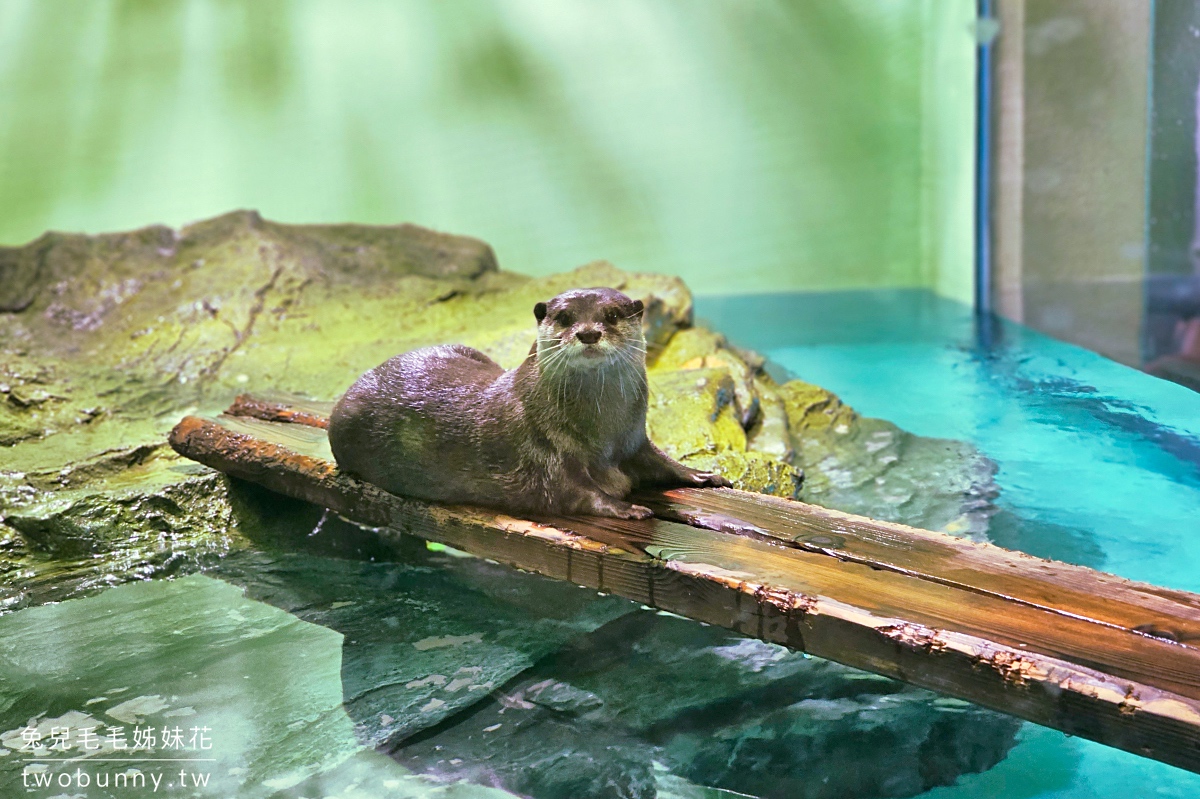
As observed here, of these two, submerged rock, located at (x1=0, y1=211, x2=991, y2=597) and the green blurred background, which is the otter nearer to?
submerged rock, located at (x1=0, y1=211, x2=991, y2=597)

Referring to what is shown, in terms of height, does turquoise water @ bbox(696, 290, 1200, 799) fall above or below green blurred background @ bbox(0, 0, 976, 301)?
below

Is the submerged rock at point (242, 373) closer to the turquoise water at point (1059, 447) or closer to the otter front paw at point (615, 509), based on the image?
the turquoise water at point (1059, 447)

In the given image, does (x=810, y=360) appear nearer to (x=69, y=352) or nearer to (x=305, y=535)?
(x=305, y=535)

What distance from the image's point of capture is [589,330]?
8.32ft

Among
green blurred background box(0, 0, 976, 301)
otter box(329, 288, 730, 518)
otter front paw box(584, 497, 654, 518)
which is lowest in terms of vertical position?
otter front paw box(584, 497, 654, 518)

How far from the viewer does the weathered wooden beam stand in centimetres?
184

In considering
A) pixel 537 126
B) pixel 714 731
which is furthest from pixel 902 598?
pixel 537 126

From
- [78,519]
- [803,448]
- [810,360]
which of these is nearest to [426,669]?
[78,519]

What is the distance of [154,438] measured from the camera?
4441mm

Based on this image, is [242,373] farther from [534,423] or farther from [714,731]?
[714,731]

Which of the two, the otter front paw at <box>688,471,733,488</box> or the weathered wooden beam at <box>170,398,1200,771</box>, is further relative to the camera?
the otter front paw at <box>688,471,733,488</box>

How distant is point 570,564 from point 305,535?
176cm

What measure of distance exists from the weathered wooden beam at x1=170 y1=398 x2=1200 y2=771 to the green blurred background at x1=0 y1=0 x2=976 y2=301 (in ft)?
20.8

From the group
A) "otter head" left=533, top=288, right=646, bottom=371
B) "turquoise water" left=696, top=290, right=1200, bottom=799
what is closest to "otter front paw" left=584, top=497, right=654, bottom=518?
"otter head" left=533, top=288, right=646, bottom=371
